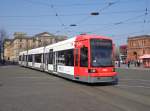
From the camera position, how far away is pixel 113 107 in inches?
437

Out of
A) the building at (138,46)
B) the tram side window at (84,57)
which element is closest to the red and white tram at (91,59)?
the tram side window at (84,57)

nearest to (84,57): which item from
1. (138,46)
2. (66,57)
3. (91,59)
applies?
(91,59)

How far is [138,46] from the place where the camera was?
110 metres

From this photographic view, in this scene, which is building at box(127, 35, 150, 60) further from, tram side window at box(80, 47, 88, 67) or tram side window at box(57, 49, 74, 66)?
tram side window at box(80, 47, 88, 67)

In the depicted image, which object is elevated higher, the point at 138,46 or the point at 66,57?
the point at 138,46

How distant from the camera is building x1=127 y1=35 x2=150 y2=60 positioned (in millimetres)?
104831

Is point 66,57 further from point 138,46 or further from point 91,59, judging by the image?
point 138,46

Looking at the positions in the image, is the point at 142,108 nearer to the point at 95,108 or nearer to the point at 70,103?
the point at 95,108

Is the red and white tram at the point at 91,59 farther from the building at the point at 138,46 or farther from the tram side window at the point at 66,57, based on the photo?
the building at the point at 138,46

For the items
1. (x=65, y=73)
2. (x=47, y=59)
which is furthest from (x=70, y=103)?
(x=47, y=59)

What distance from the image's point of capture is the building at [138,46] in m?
105

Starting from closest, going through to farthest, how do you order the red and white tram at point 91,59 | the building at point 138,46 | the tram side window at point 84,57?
the red and white tram at point 91,59
the tram side window at point 84,57
the building at point 138,46

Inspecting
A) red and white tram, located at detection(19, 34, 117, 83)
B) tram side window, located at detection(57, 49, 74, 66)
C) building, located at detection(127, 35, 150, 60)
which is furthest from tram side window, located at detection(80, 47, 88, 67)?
building, located at detection(127, 35, 150, 60)

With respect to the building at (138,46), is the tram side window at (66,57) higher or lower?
lower
